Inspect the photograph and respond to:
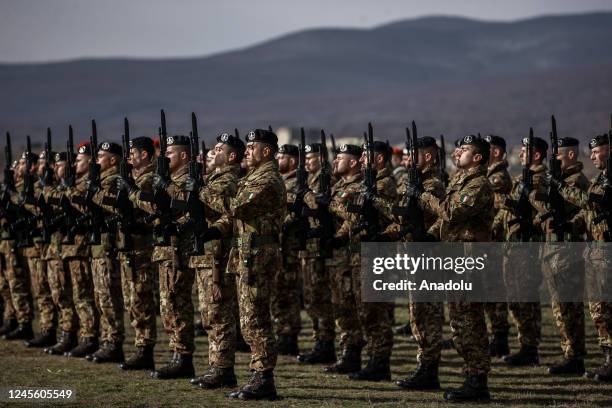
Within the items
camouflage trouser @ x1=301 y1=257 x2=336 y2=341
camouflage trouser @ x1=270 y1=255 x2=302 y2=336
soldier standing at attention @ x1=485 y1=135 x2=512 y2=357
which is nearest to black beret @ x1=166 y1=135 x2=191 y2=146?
camouflage trouser @ x1=301 y1=257 x2=336 y2=341

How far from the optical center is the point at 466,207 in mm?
10398

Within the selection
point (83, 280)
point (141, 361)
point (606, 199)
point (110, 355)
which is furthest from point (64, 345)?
point (606, 199)

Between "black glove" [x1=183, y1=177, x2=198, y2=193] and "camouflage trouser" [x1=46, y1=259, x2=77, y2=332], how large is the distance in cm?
350

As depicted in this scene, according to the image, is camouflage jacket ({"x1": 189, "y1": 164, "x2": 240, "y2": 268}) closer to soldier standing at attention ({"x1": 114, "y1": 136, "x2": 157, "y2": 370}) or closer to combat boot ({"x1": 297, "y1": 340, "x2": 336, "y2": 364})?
soldier standing at attention ({"x1": 114, "y1": 136, "x2": 157, "y2": 370})

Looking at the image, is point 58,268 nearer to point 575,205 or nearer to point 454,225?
point 454,225

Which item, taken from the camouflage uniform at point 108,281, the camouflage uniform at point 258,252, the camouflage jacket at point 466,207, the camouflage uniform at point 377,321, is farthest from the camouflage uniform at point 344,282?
the camouflage uniform at point 108,281

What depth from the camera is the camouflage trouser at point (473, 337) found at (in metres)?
10.4

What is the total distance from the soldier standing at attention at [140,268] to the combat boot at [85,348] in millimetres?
1179

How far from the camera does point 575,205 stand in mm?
11734

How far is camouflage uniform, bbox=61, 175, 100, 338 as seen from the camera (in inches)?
515

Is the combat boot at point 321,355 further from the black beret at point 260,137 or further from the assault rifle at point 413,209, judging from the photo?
the black beret at point 260,137

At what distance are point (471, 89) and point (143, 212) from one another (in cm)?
13877

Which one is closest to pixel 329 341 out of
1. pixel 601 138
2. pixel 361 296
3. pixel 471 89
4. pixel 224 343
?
pixel 361 296

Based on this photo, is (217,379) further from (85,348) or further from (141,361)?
(85,348)
